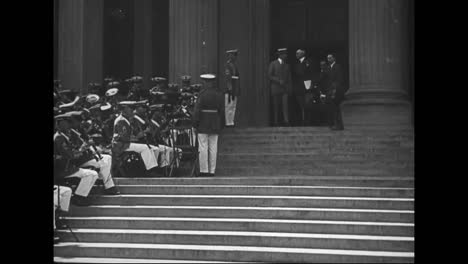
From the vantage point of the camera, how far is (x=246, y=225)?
9.11 metres

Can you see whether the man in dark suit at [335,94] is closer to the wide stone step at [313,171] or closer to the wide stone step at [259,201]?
the wide stone step at [313,171]

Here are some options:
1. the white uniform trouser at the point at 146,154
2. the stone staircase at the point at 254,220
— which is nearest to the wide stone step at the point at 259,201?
the stone staircase at the point at 254,220

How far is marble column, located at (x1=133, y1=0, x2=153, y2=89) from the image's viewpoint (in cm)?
2014

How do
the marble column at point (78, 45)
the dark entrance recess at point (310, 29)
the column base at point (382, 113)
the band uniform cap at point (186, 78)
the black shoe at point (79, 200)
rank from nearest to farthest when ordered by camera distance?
the black shoe at point (79, 200) → the band uniform cap at point (186, 78) → the column base at point (382, 113) → the marble column at point (78, 45) → the dark entrance recess at point (310, 29)

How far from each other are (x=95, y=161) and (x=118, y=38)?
10.6 m

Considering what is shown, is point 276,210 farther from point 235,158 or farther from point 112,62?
point 112,62

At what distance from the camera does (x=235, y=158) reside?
1267 cm

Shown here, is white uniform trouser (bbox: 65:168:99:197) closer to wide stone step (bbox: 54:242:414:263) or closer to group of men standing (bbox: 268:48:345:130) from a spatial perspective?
wide stone step (bbox: 54:242:414:263)

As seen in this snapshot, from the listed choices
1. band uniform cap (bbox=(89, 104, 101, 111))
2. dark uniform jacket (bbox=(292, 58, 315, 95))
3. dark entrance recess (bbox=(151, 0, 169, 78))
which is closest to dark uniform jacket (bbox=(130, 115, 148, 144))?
band uniform cap (bbox=(89, 104, 101, 111))

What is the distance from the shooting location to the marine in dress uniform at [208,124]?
11727 mm

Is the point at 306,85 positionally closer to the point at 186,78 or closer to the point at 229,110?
the point at 229,110

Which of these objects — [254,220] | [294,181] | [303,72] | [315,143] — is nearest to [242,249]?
[254,220]

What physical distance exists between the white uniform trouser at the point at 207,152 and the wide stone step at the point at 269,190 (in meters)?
1.36

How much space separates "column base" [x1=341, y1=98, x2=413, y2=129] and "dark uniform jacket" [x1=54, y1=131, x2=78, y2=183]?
7.05 m
